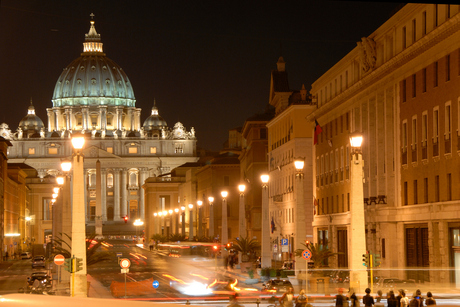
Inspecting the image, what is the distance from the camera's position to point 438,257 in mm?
33844

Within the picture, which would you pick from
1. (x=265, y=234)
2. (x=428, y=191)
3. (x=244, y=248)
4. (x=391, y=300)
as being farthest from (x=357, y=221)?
(x=244, y=248)

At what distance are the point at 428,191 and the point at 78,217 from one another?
16455 mm

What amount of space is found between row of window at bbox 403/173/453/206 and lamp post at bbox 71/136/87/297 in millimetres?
14729

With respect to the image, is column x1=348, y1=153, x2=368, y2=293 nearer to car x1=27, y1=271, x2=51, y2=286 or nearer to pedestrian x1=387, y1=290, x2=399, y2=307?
pedestrian x1=387, y1=290, x2=399, y2=307

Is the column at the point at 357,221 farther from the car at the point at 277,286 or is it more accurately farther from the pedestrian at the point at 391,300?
the car at the point at 277,286

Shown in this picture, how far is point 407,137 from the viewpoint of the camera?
38.9 meters

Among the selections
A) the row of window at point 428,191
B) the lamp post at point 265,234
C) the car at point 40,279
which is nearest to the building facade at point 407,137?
the row of window at point 428,191

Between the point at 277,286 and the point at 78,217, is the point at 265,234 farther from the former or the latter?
the point at 78,217

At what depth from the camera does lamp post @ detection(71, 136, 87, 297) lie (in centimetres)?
2527

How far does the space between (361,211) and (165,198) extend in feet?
554

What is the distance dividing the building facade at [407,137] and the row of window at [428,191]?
4cm

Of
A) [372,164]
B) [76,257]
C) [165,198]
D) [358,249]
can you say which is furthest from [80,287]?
[165,198]

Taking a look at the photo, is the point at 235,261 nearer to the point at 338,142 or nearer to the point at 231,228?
the point at 338,142

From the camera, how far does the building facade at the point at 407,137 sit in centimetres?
3297
